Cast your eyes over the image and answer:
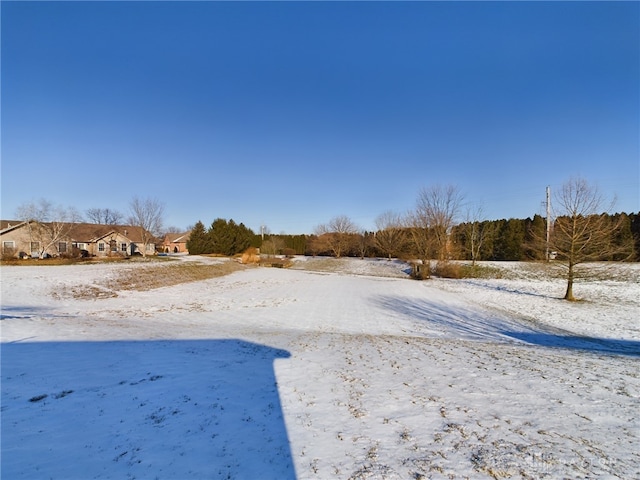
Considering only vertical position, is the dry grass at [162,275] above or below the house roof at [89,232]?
below

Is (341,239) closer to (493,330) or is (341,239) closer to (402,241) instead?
(402,241)

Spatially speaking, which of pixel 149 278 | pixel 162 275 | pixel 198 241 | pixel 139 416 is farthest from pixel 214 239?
pixel 139 416

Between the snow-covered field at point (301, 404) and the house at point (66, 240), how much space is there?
105ft

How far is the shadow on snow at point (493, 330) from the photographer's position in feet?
32.4

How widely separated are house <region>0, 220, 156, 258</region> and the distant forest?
10.0 m

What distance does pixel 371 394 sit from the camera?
4.76 metres

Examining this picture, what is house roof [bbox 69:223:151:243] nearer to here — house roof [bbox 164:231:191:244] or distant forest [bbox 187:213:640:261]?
distant forest [bbox 187:213:640:261]

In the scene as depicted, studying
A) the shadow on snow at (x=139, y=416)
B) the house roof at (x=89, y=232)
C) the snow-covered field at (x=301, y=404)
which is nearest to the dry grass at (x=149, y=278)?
the snow-covered field at (x=301, y=404)

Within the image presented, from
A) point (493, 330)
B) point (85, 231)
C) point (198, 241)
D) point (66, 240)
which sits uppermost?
point (85, 231)

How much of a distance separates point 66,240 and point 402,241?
47289mm

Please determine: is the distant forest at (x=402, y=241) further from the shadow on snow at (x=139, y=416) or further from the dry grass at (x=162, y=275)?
the shadow on snow at (x=139, y=416)

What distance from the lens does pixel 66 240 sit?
127 ft

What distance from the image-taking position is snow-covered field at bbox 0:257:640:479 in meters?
3.12

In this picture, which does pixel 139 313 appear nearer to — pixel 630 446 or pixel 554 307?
pixel 630 446
